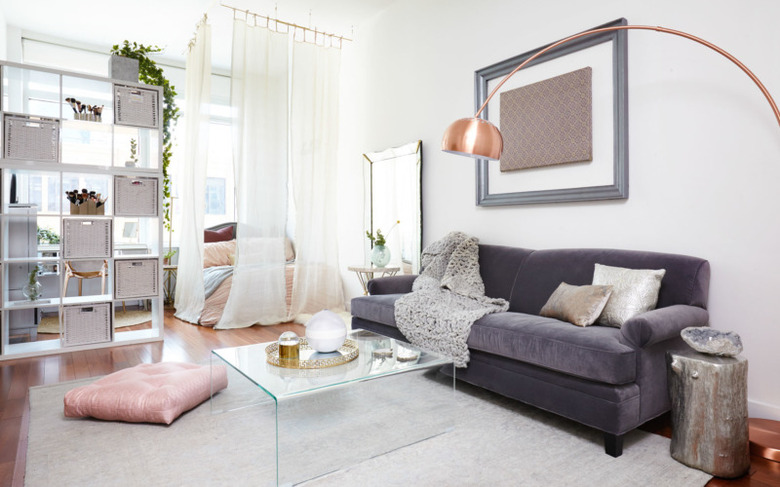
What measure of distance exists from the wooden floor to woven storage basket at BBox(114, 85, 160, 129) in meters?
1.88

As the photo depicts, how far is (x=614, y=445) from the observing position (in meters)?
2.01

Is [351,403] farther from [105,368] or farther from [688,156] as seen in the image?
[688,156]

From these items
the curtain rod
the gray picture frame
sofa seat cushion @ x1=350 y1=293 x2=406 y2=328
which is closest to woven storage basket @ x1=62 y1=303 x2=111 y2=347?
sofa seat cushion @ x1=350 y1=293 x2=406 y2=328

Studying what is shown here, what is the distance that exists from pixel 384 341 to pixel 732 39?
2.35 meters

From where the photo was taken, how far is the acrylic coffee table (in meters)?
1.90

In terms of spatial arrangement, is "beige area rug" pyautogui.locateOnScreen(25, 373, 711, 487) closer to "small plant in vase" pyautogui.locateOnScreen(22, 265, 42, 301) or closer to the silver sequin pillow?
the silver sequin pillow

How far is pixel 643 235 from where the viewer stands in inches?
109

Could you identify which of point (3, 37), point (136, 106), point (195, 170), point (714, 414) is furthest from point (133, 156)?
point (714, 414)

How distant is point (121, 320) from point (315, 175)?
2530 millimetres

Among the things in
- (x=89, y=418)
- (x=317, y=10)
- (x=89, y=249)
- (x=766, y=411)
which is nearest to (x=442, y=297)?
(x=766, y=411)

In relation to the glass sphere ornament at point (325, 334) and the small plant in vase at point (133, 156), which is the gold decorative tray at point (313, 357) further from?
the small plant in vase at point (133, 156)

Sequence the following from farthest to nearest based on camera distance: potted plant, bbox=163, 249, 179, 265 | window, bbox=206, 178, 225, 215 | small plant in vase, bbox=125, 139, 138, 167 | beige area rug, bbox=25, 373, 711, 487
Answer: window, bbox=206, 178, 225, 215
potted plant, bbox=163, 249, 179, 265
small plant in vase, bbox=125, 139, 138, 167
beige area rug, bbox=25, 373, 711, 487

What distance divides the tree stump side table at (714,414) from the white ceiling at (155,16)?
4.29m

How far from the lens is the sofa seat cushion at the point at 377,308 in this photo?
322 cm
